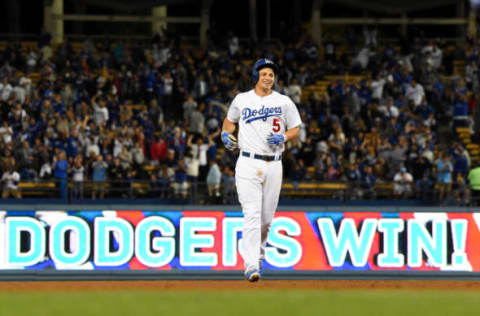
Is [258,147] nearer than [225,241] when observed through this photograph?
Yes

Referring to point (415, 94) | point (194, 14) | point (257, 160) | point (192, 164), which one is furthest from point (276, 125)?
point (194, 14)

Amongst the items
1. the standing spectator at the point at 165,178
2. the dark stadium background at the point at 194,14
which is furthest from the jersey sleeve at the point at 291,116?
the dark stadium background at the point at 194,14

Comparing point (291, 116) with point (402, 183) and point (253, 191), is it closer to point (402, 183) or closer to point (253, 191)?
point (253, 191)

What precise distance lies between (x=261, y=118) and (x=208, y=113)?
17.1 meters

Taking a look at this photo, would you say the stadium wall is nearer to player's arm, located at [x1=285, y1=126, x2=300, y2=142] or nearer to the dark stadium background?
player's arm, located at [x1=285, y1=126, x2=300, y2=142]

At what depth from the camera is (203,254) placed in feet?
51.2

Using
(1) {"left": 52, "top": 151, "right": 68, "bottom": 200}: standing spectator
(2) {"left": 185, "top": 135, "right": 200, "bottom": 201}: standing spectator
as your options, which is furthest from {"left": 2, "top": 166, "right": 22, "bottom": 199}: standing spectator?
(2) {"left": 185, "top": 135, "right": 200, "bottom": 201}: standing spectator

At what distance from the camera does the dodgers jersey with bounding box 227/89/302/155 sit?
9914mm

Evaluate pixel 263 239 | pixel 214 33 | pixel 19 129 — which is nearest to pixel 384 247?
pixel 263 239
